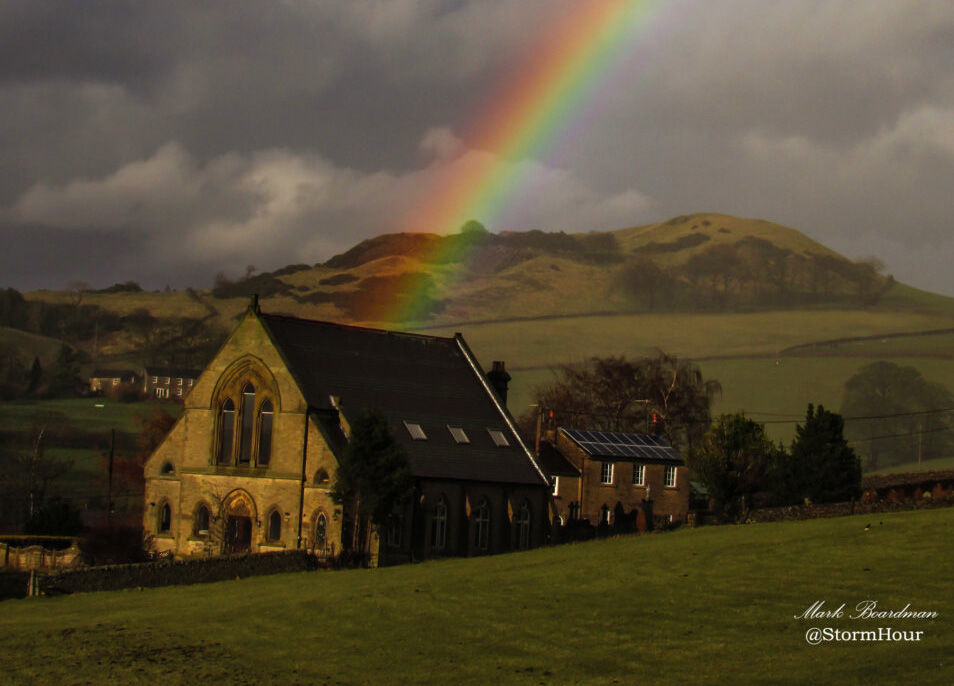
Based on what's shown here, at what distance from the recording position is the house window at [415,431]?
69750 mm

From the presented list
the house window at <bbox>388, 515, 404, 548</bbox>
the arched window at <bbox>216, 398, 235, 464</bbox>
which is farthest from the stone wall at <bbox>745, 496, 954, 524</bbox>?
the arched window at <bbox>216, 398, 235, 464</bbox>

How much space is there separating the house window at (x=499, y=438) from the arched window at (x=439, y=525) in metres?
6.94

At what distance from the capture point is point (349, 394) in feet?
229

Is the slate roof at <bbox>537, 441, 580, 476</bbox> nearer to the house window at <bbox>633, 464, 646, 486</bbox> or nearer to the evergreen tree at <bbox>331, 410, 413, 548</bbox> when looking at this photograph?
the house window at <bbox>633, 464, 646, 486</bbox>

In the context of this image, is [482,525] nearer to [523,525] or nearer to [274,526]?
[523,525]

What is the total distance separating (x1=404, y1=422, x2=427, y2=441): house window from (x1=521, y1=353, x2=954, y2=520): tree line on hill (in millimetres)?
15960

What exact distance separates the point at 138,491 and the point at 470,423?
46.1 metres

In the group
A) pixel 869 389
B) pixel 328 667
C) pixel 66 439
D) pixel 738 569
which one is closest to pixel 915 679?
pixel 328 667

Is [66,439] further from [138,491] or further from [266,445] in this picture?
[266,445]

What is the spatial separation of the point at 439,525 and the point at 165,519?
1547cm

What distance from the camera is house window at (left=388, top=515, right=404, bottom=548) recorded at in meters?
65.4

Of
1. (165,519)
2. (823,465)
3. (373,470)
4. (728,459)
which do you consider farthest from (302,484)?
(823,465)

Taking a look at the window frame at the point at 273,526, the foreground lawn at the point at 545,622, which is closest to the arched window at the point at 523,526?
the window frame at the point at 273,526

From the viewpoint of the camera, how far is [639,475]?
86250 mm
